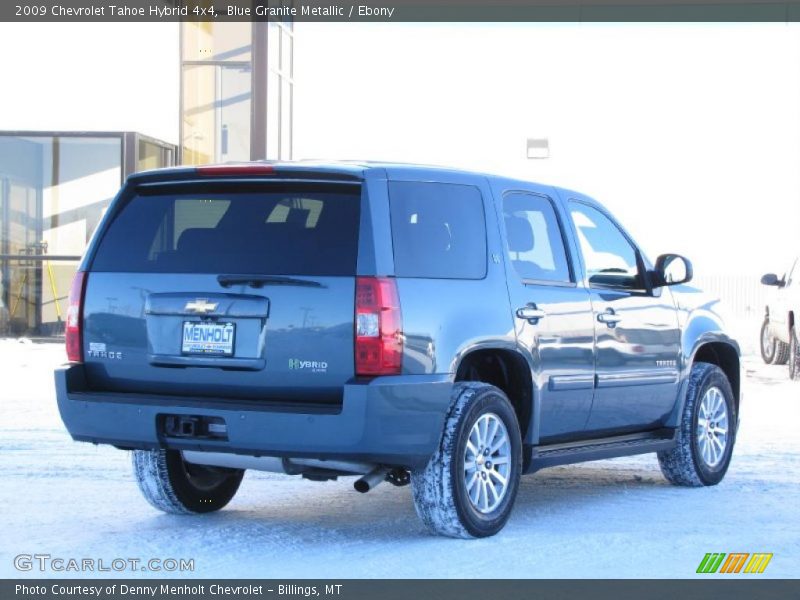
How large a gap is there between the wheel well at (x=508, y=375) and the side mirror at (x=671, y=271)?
5.09ft

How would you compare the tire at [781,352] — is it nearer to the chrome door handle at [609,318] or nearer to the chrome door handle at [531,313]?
the chrome door handle at [609,318]

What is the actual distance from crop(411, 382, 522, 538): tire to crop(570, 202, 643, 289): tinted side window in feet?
5.38

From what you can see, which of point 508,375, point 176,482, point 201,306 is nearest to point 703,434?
point 508,375

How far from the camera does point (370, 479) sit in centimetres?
704

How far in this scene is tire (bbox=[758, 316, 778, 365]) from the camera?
68.9ft

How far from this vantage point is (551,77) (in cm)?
3177

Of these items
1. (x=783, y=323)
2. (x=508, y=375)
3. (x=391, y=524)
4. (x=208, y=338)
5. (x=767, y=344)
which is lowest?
(x=391, y=524)

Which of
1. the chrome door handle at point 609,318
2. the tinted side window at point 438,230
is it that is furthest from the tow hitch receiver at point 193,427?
the chrome door handle at point 609,318

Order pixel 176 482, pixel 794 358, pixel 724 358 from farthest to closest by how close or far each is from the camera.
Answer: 1. pixel 794 358
2. pixel 724 358
3. pixel 176 482

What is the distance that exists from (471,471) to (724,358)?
3356 mm

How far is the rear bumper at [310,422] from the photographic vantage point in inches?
259

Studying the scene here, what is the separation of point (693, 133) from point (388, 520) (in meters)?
27.5

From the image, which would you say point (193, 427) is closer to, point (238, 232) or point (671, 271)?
point (238, 232)
